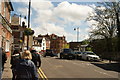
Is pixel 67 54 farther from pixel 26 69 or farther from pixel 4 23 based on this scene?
pixel 26 69

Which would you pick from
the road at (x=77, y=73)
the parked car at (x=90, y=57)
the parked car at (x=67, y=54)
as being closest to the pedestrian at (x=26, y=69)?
the road at (x=77, y=73)

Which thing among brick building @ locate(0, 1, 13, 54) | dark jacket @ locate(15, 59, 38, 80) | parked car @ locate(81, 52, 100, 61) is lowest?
parked car @ locate(81, 52, 100, 61)

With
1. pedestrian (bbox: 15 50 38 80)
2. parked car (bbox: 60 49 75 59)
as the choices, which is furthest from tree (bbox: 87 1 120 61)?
pedestrian (bbox: 15 50 38 80)

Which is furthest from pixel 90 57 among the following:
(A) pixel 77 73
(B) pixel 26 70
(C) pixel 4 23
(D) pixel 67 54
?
(B) pixel 26 70

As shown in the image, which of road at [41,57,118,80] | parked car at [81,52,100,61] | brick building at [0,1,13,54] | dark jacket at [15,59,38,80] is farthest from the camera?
parked car at [81,52,100,61]

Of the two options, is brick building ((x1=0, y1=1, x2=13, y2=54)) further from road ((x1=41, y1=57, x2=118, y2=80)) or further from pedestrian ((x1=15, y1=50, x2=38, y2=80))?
pedestrian ((x1=15, y1=50, x2=38, y2=80))

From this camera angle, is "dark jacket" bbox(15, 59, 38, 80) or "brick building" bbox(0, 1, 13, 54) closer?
"dark jacket" bbox(15, 59, 38, 80)

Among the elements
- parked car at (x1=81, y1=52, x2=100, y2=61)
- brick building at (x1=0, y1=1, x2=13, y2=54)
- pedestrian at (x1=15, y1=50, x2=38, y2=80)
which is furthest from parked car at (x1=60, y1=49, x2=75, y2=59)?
pedestrian at (x1=15, y1=50, x2=38, y2=80)

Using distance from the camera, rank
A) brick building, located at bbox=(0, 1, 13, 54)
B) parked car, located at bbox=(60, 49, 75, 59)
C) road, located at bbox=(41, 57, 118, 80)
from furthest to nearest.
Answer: parked car, located at bbox=(60, 49, 75, 59)
brick building, located at bbox=(0, 1, 13, 54)
road, located at bbox=(41, 57, 118, 80)

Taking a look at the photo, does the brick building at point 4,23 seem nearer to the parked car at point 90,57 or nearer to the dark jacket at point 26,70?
the parked car at point 90,57

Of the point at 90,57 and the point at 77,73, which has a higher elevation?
the point at 90,57

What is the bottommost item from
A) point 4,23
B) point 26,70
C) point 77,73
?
point 77,73

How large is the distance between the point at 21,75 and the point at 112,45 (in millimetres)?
34561

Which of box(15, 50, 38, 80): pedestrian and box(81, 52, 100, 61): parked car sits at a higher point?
box(15, 50, 38, 80): pedestrian
